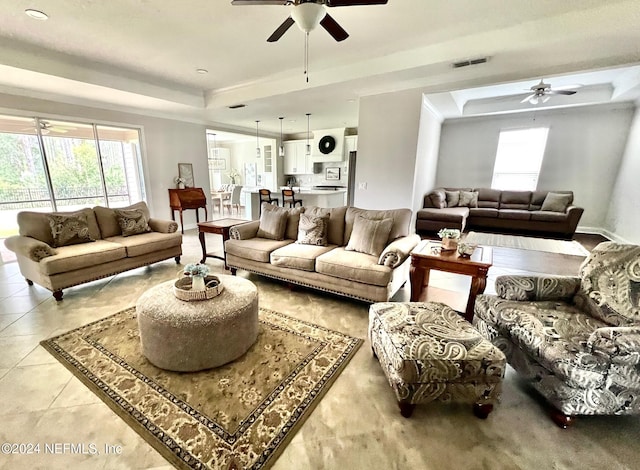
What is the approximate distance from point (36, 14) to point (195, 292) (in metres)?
3.11

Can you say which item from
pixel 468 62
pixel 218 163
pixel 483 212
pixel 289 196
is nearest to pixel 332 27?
pixel 468 62

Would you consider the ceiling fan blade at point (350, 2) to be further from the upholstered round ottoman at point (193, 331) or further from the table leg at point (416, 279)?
the upholstered round ottoman at point (193, 331)

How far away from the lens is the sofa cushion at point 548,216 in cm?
570

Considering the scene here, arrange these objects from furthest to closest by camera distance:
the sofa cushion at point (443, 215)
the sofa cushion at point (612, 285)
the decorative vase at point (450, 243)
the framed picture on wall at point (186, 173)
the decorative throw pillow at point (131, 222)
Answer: the framed picture on wall at point (186, 173) < the sofa cushion at point (443, 215) < the decorative throw pillow at point (131, 222) < the decorative vase at point (450, 243) < the sofa cushion at point (612, 285)

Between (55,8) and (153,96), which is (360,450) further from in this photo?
(153,96)

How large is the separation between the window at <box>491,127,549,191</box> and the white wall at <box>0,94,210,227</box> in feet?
24.7

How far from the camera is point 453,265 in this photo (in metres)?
2.38

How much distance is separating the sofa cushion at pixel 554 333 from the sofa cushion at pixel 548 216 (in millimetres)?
4978

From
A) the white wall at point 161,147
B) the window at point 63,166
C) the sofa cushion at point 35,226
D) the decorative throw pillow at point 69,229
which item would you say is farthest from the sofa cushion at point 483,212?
the sofa cushion at point 35,226

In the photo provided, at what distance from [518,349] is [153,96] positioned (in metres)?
5.71

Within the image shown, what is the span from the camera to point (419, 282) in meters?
2.63

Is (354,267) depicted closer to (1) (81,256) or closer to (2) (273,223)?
(2) (273,223)

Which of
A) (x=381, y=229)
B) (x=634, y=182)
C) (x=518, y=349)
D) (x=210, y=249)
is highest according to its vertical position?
(x=634, y=182)

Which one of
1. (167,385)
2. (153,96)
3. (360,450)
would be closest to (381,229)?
(360,450)
